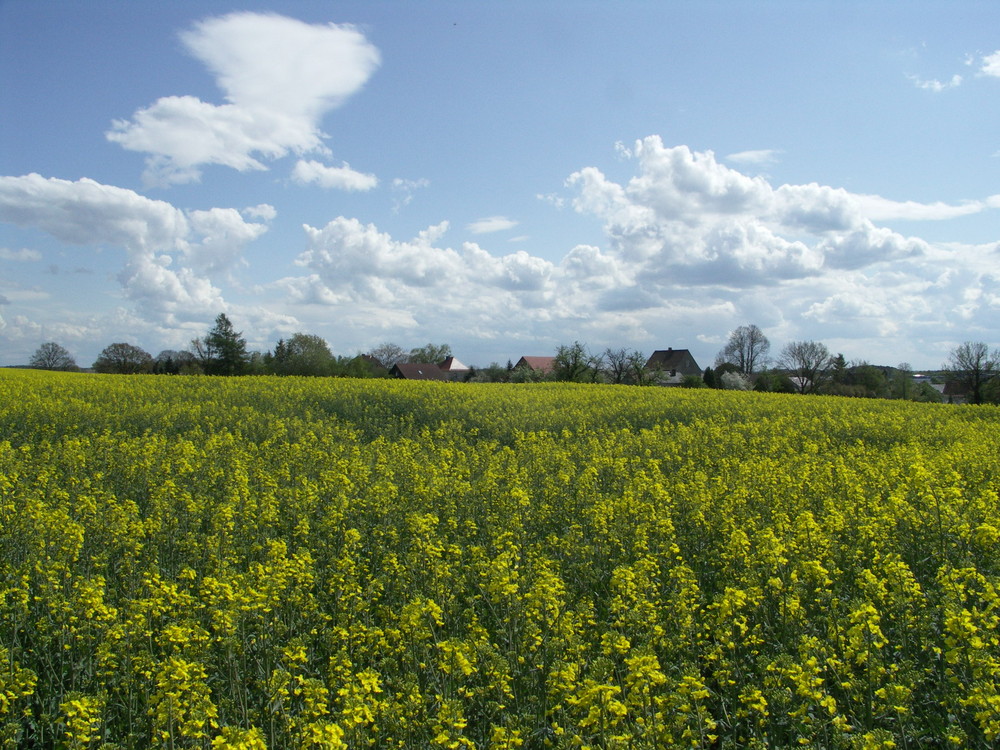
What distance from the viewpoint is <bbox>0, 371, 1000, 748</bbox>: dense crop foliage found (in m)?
3.61

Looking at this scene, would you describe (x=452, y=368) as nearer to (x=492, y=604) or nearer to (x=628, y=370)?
(x=628, y=370)

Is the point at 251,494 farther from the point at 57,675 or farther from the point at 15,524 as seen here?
the point at 57,675

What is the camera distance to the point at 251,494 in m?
9.14

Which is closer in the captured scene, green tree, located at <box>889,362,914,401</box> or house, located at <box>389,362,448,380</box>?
green tree, located at <box>889,362,914,401</box>

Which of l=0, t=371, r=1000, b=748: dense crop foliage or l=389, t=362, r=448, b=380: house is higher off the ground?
l=389, t=362, r=448, b=380: house

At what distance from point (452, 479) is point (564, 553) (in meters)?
2.95

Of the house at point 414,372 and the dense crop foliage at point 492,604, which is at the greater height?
the house at point 414,372

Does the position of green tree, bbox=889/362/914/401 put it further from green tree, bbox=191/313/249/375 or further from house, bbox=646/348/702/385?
green tree, bbox=191/313/249/375

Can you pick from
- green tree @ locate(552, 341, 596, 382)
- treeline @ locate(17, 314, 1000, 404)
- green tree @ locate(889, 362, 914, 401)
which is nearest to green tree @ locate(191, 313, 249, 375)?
treeline @ locate(17, 314, 1000, 404)

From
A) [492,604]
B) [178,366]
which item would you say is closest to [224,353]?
[178,366]

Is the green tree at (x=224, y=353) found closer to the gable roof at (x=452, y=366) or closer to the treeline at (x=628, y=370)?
the treeline at (x=628, y=370)

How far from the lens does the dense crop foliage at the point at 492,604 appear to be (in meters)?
3.61

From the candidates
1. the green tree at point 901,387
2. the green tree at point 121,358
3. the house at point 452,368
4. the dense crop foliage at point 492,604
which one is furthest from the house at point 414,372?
the dense crop foliage at point 492,604

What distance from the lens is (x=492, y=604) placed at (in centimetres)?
521
